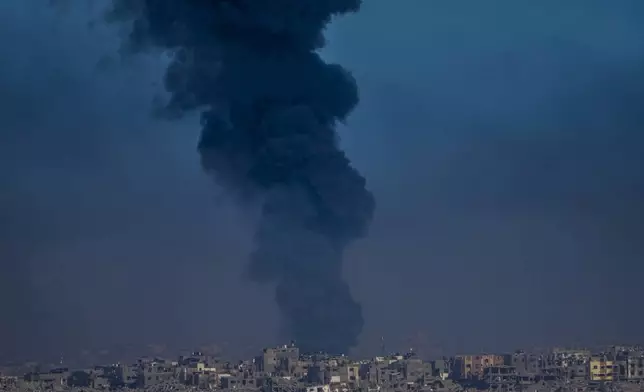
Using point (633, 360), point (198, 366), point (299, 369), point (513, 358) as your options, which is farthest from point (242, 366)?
point (633, 360)

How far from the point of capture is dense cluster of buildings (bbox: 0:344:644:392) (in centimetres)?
3862

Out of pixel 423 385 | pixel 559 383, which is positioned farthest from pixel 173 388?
pixel 559 383

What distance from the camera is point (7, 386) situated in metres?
40.3

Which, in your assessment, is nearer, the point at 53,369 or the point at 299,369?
the point at 299,369

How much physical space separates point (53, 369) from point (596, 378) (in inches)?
628

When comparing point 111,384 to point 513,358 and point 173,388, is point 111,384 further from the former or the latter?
point 513,358

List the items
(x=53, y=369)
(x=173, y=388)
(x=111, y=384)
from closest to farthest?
(x=173, y=388), (x=111, y=384), (x=53, y=369)

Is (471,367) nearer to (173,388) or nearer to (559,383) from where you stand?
(559,383)

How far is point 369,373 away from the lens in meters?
40.2

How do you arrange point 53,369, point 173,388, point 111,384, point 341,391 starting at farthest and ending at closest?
point 53,369
point 111,384
point 173,388
point 341,391

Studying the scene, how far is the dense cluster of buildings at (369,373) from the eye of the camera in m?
38.6

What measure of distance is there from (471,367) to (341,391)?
30.9 feet

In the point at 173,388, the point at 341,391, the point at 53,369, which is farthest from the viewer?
the point at 53,369

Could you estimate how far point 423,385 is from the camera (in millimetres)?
39000
